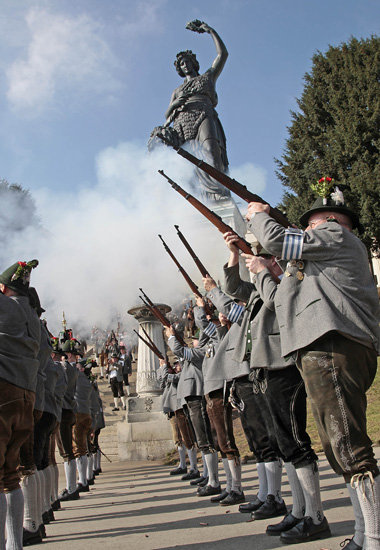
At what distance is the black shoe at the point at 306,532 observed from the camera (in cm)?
373

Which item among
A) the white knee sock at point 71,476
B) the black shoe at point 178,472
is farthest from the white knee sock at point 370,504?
the black shoe at point 178,472

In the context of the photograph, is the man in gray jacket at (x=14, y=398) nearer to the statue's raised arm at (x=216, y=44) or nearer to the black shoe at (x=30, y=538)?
the black shoe at (x=30, y=538)

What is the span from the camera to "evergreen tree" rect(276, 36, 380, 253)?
2367cm

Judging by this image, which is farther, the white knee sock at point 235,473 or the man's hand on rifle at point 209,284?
the man's hand on rifle at point 209,284

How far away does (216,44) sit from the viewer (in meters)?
30.8

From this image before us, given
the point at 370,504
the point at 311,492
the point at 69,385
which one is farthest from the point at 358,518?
the point at 69,385

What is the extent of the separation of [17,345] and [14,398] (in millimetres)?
441

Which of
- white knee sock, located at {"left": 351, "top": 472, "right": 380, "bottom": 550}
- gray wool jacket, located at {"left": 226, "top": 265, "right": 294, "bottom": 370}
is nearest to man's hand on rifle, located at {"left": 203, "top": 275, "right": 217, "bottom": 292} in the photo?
gray wool jacket, located at {"left": 226, "top": 265, "right": 294, "bottom": 370}

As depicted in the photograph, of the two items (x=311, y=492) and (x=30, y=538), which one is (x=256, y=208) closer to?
(x=311, y=492)

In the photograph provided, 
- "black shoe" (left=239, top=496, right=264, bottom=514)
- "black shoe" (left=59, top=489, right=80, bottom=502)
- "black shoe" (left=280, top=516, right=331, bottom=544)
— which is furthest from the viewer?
"black shoe" (left=59, top=489, right=80, bottom=502)

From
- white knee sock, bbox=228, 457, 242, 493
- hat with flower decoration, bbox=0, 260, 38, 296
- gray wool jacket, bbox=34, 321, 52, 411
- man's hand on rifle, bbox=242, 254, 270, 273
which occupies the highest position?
hat with flower decoration, bbox=0, 260, 38, 296

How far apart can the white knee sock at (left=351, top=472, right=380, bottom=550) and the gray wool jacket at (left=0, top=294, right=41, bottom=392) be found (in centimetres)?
260

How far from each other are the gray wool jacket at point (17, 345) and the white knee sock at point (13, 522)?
0.82 m

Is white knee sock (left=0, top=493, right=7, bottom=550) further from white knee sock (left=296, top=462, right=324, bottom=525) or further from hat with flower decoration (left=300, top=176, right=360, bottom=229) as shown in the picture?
hat with flower decoration (left=300, top=176, right=360, bottom=229)
